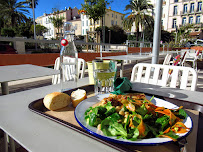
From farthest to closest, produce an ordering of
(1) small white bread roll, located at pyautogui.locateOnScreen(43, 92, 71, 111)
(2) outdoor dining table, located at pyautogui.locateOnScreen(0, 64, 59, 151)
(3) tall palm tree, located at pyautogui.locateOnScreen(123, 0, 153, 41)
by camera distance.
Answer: (3) tall palm tree, located at pyautogui.locateOnScreen(123, 0, 153, 41) < (2) outdoor dining table, located at pyautogui.locateOnScreen(0, 64, 59, 151) < (1) small white bread roll, located at pyautogui.locateOnScreen(43, 92, 71, 111)

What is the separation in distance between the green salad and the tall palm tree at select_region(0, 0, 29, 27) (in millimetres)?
32063

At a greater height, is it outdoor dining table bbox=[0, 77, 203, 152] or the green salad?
the green salad

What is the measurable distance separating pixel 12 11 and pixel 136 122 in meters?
32.6

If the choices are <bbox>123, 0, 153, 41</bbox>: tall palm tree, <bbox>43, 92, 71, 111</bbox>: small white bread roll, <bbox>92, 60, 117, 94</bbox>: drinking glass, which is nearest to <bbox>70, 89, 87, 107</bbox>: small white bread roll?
<bbox>43, 92, 71, 111</bbox>: small white bread roll

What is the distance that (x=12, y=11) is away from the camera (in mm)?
26594

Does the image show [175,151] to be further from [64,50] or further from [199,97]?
[64,50]

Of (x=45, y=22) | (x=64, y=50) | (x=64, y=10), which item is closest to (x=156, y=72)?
(x=64, y=50)

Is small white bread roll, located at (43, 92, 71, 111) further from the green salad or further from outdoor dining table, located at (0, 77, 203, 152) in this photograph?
the green salad

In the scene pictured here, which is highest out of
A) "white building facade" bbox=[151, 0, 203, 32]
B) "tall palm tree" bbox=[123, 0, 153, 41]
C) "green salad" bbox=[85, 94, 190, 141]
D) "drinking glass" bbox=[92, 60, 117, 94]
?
"white building facade" bbox=[151, 0, 203, 32]

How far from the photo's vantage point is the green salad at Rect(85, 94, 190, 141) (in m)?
0.44

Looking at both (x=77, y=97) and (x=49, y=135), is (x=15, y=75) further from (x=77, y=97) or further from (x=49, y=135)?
(x=49, y=135)

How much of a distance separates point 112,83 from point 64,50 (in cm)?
39

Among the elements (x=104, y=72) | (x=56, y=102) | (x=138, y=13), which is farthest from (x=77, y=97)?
(x=138, y=13)

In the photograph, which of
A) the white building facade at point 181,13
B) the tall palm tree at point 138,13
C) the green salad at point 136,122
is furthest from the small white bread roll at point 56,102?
the white building facade at point 181,13
